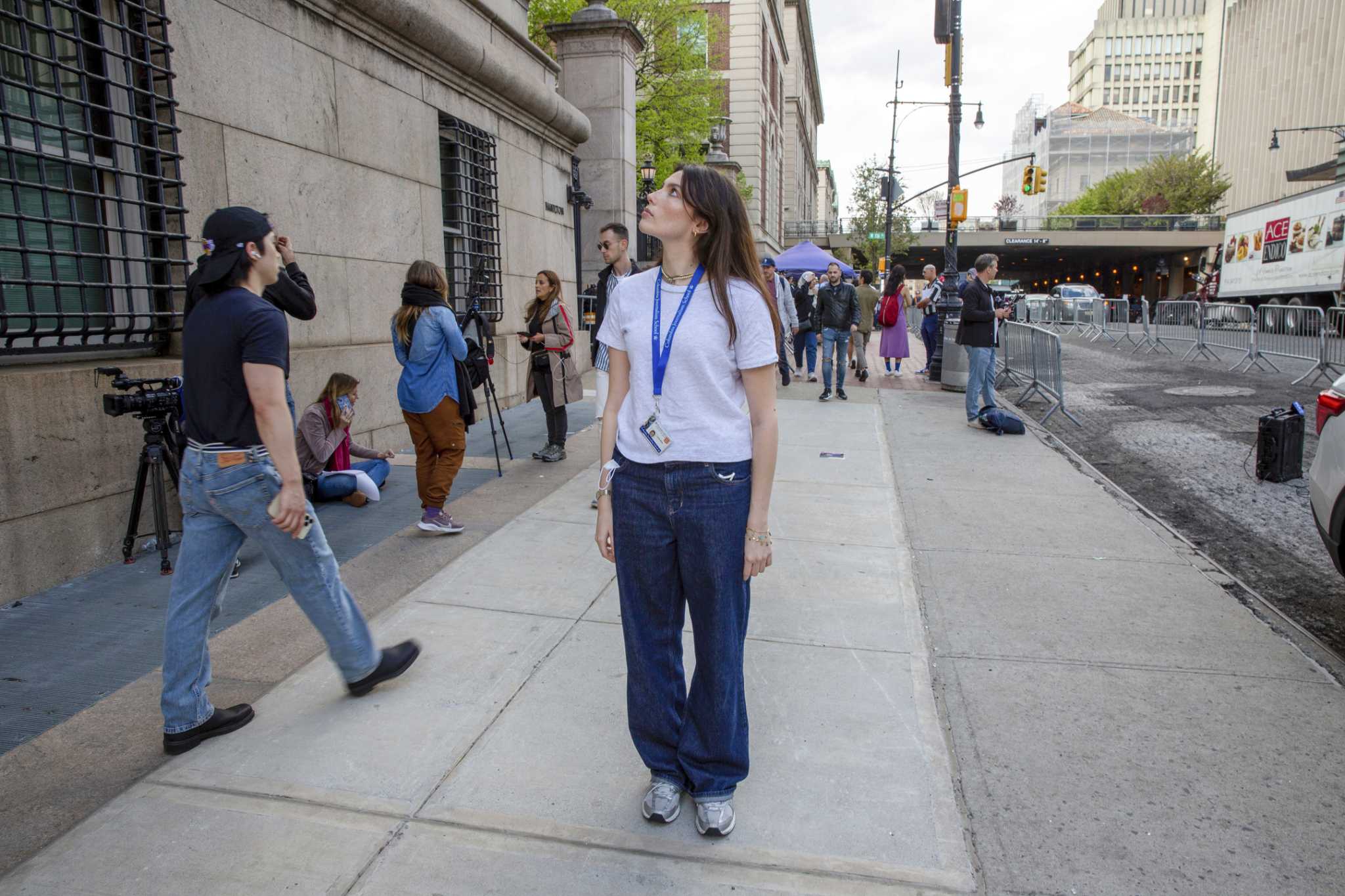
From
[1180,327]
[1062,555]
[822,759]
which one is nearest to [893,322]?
[1180,327]

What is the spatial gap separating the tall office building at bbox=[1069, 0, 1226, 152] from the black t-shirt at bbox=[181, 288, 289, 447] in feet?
483

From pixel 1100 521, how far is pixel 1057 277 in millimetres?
88405

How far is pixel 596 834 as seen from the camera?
9.10 ft

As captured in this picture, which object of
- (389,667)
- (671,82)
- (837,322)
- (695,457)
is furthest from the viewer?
(671,82)

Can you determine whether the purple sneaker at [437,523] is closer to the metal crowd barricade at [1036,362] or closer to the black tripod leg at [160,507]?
the black tripod leg at [160,507]

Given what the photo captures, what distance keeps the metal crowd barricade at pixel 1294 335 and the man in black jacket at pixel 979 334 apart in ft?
22.7

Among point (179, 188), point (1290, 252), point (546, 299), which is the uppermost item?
point (1290, 252)

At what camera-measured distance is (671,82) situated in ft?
97.8

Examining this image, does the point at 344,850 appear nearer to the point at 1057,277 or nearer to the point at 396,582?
the point at 396,582

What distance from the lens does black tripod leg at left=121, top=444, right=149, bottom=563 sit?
4953 mm

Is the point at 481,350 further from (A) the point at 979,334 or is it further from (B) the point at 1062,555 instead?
(A) the point at 979,334

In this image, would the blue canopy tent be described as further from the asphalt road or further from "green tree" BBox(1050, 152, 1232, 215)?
"green tree" BBox(1050, 152, 1232, 215)

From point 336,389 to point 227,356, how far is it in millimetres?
3659

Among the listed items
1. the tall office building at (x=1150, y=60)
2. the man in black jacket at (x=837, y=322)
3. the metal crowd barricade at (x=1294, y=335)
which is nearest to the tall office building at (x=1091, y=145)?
the tall office building at (x=1150, y=60)
